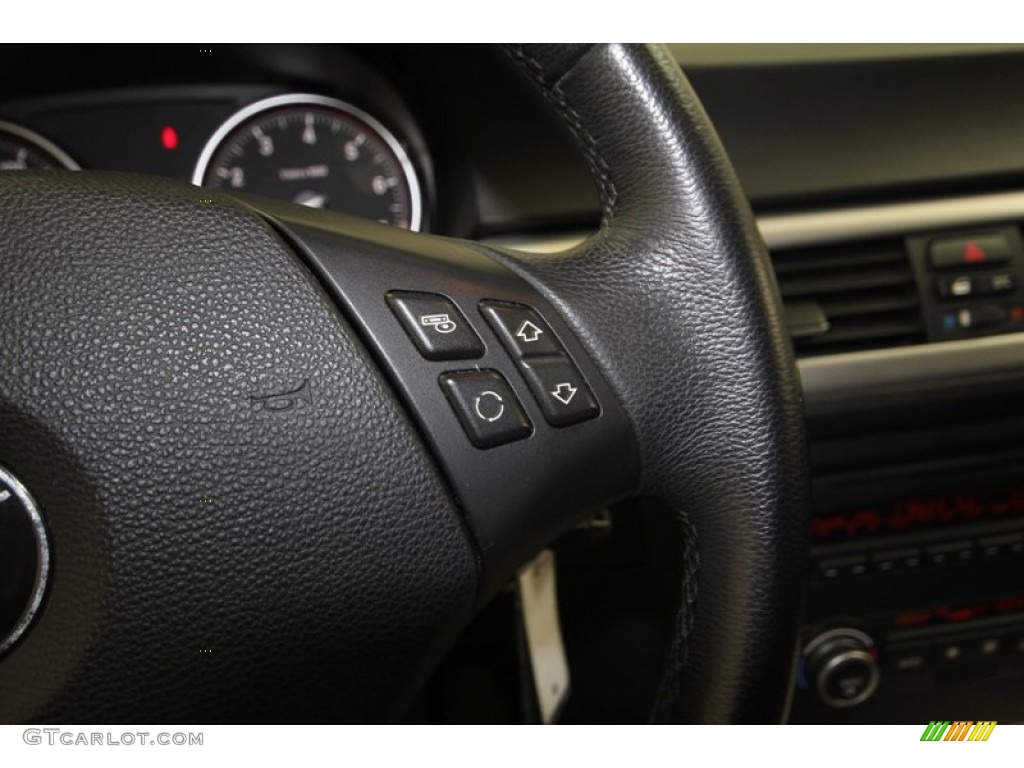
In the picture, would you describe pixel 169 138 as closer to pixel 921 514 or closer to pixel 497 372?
pixel 497 372

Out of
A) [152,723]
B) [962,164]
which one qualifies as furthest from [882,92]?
[152,723]

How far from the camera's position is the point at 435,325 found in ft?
1.62

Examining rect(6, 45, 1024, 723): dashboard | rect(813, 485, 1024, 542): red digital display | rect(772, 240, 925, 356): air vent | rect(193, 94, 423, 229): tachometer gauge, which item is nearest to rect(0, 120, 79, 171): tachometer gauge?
rect(6, 45, 1024, 723): dashboard

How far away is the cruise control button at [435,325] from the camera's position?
488mm

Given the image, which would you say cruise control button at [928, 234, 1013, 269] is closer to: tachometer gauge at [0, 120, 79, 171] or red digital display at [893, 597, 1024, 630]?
red digital display at [893, 597, 1024, 630]

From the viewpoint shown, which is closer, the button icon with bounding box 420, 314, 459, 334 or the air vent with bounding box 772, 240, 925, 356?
the button icon with bounding box 420, 314, 459, 334

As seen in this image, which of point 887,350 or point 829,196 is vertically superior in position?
point 829,196

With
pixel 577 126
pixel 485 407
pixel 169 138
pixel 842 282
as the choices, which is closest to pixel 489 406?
pixel 485 407

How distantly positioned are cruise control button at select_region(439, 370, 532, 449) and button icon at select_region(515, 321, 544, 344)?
1.1 inches

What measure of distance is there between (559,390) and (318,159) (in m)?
0.56

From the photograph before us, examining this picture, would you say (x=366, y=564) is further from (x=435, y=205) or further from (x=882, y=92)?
(x=882, y=92)

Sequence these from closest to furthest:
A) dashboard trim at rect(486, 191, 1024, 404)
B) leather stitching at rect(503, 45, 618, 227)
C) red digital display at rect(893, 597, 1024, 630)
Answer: leather stitching at rect(503, 45, 618, 227)
dashboard trim at rect(486, 191, 1024, 404)
red digital display at rect(893, 597, 1024, 630)

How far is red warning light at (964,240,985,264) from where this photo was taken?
2.86 ft

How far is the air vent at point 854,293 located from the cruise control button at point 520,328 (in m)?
0.40
